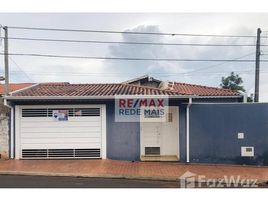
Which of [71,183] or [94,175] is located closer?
[71,183]

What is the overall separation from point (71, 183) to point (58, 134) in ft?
16.2

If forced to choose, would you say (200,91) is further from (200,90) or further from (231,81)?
(231,81)

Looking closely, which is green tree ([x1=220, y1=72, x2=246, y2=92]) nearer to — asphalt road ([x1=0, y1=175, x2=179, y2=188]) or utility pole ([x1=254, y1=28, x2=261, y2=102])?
utility pole ([x1=254, y1=28, x2=261, y2=102])

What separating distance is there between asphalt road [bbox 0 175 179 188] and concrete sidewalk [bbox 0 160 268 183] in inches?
21.0

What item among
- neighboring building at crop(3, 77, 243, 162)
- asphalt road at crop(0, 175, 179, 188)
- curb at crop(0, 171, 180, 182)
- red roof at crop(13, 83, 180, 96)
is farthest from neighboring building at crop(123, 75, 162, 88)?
asphalt road at crop(0, 175, 179, 188)

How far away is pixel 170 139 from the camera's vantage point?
607 inches

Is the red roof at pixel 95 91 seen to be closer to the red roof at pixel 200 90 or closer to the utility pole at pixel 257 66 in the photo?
the red roof at pixel 200 90

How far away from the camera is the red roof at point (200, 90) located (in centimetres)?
2039

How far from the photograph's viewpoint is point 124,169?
42.4ft

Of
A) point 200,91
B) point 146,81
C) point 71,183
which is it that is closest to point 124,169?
point 71,183

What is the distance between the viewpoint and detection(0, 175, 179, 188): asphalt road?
9985mm

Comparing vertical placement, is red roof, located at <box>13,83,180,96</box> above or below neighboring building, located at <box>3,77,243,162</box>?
above

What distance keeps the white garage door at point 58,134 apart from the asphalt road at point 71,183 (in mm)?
3437

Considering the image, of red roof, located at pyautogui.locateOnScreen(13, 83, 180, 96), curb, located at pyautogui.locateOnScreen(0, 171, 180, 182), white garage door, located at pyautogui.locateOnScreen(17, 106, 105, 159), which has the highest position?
red roof, located at pyautogui.locateOnScreen(13, 83, 180, 96)
